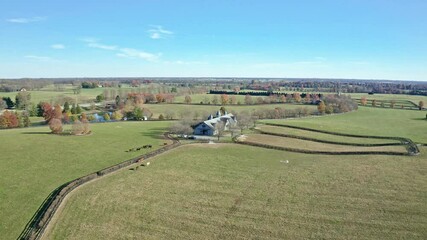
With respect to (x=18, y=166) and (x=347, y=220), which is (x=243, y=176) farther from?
(x=18, y=166)

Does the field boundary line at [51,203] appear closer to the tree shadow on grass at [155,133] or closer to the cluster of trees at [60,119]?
the tree shadow on grass at [155,133]

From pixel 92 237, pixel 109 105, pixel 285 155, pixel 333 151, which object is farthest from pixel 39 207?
pixel 109 105

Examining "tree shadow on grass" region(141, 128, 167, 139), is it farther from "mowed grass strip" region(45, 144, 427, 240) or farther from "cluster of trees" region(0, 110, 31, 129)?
"cluster of trees" region(0, 110, 31, 129)

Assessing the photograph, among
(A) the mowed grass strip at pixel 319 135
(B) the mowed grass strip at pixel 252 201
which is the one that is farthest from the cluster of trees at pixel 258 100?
(B) the mowed grass strip at pixel 252 201

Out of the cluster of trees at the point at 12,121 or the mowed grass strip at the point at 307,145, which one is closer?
the mowed grass strip at the point at 307,145

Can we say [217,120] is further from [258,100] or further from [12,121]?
[258,100]

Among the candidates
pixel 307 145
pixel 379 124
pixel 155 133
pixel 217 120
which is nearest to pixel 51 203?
pixel 155 133
